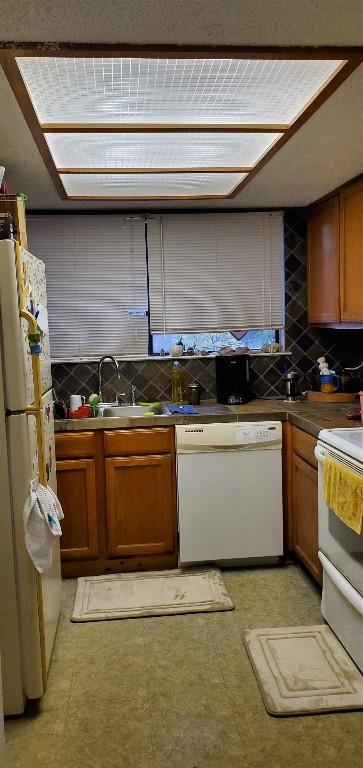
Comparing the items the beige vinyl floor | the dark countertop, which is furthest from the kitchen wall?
the beige vinyl floor

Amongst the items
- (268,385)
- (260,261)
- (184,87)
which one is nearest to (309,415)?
(268,385)

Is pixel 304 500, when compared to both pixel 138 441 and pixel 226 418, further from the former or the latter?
pixel 138 441

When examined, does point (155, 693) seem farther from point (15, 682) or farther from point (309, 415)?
point (309, 415)

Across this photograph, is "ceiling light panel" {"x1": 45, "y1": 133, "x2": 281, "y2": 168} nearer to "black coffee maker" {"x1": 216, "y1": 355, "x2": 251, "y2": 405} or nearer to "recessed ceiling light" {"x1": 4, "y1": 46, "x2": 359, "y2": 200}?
"recessed ceiling light" {"x1": 4, "y1": 46, "x2": 359, "y2": 200}

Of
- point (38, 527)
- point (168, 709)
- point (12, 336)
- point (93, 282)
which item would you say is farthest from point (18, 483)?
point (93, 282)

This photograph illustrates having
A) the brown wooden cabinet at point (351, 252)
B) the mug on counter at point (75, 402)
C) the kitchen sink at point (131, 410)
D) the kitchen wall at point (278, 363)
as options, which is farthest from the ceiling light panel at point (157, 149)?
the kitchen sink at point (131, 410)

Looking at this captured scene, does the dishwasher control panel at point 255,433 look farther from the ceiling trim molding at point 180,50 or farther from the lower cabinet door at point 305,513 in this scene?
the ceiling trim molding at point 180,50

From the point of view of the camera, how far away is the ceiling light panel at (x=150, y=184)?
2998mm

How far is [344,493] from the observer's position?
234 centimetres

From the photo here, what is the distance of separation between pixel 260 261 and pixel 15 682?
2891 mm

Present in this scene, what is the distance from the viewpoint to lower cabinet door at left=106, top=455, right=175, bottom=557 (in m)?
3.34

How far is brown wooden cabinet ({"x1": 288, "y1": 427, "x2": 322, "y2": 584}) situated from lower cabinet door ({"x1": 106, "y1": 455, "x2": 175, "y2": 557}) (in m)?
0.69

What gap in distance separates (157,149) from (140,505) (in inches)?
74.9

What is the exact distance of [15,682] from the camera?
7.07ft
